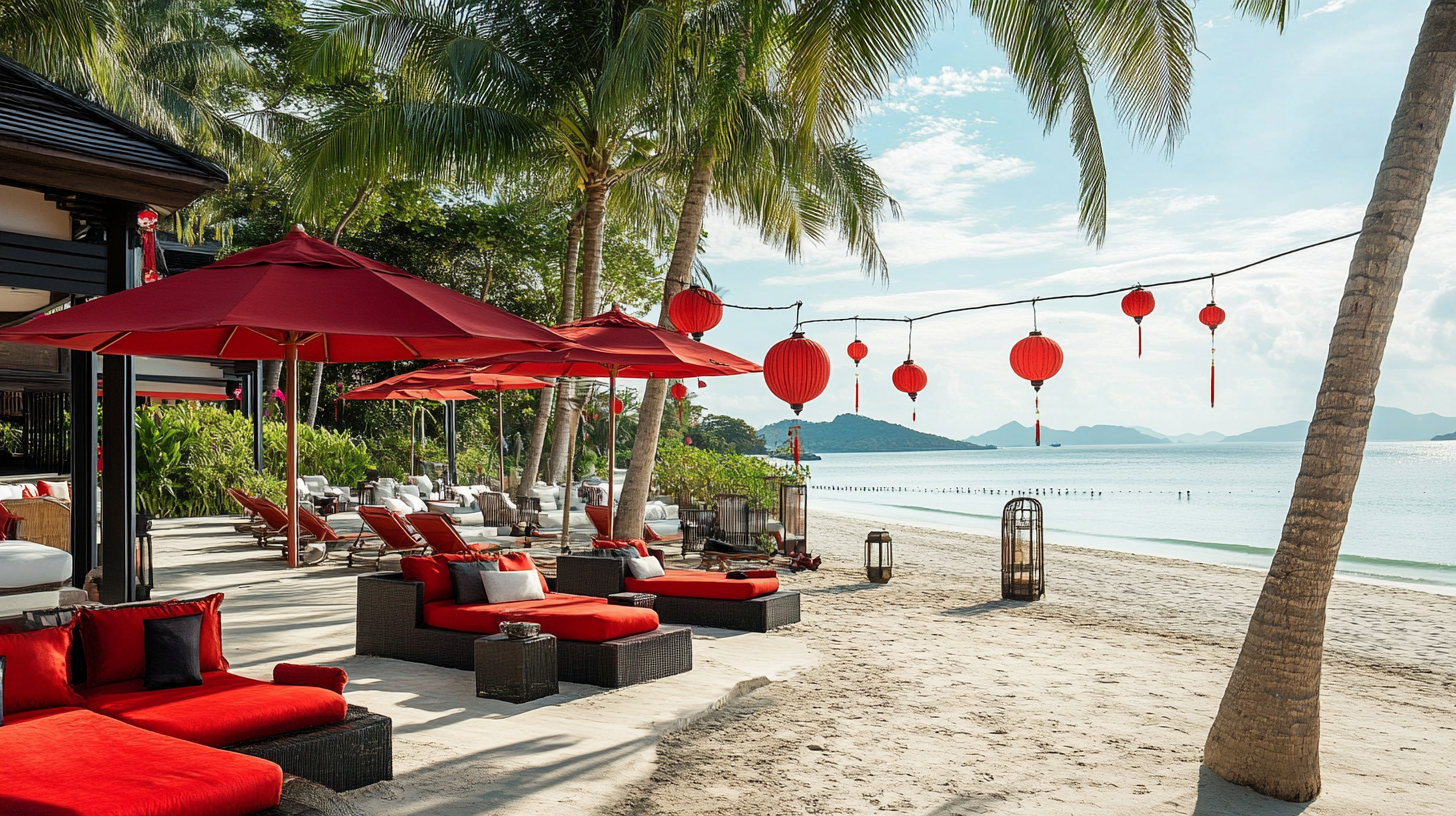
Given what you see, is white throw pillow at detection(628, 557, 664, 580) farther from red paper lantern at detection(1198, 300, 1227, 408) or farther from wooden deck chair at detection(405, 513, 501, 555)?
red paper lantern at detection(1198, 300, 1227, 408)

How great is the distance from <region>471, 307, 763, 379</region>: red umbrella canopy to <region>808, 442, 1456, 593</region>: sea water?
16.0 m

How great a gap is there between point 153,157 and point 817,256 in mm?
10117

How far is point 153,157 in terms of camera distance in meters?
6.07

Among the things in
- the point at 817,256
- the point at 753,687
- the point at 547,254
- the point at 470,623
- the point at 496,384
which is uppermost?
the point at 547,254

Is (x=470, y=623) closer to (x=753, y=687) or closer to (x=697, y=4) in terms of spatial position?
(x=753, y=687)

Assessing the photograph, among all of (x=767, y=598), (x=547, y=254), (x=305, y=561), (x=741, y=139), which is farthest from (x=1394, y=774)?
(x=547, y=254)

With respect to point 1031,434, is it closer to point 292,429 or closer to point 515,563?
point 515,563

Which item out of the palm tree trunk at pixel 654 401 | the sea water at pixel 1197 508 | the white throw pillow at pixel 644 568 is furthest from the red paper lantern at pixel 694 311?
the sea water at pixel 1197 508

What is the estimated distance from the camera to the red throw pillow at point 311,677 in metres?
4.04

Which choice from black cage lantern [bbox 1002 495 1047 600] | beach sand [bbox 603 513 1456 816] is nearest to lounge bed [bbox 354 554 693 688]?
beach sand [bbox 603 513 1456 816]

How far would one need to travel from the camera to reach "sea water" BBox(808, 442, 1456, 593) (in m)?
24.4

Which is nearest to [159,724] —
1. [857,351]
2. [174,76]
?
[857,351]

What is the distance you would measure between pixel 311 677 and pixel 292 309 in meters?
1.65

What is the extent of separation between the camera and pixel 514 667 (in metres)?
5.35
